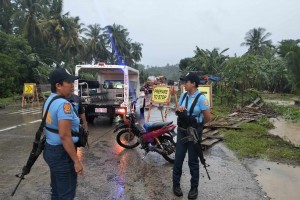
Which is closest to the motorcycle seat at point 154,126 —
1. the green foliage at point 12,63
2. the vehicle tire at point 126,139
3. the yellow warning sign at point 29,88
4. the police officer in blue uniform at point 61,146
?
the vehicle tire at point 126,139

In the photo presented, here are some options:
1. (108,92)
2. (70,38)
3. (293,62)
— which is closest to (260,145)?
(293,62)

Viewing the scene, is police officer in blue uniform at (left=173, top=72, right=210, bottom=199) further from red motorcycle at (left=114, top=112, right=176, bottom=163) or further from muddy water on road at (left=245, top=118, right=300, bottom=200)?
red motorcycle at (left=114, top=112, right=176, bottom=163)

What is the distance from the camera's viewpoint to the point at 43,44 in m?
47.0

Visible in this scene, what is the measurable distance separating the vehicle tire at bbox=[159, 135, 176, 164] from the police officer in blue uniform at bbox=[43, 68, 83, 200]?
353cm

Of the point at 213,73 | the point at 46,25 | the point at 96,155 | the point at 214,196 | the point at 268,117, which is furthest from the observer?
the point at 46,25

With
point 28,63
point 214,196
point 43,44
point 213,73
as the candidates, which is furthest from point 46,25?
point 214,196

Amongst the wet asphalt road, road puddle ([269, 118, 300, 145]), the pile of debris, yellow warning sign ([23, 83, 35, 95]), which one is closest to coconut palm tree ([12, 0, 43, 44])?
yellow warning sign ([23, 83, 35, 95])

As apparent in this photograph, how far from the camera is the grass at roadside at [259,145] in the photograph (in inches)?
288

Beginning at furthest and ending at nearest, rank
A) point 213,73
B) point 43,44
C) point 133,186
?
point 43,44
point 213,73
point 133,186

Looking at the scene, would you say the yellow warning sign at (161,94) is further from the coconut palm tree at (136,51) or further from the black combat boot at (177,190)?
the coconut palm tree at (136,51)

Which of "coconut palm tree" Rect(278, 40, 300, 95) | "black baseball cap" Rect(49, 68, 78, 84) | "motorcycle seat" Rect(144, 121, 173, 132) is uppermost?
"coconut palm tree" Rect(278, 40, 300, 95)

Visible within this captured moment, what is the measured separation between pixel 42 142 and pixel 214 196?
2.75 m

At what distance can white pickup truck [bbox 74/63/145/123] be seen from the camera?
11281 millimetres

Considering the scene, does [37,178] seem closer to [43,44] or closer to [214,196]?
[214,196]
